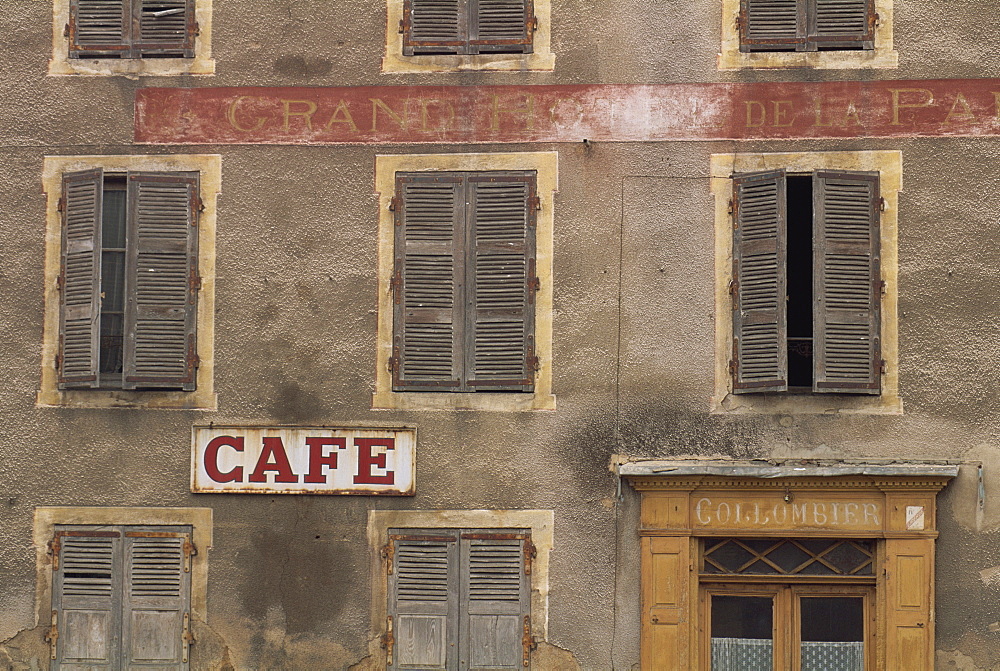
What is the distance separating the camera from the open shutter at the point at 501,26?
11945 millimetres

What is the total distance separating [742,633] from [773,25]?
15.5 ft

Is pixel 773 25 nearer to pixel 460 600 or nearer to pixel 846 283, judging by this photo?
pixel 846 283

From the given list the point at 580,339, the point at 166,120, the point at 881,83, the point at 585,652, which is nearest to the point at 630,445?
the point at 580,339

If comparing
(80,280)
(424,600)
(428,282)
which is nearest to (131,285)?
(80,280)

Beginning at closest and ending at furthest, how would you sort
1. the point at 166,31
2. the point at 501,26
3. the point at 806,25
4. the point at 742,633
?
the point at 742,633 < the point at 806,25 < the point at 501,26 < the point at 166,31

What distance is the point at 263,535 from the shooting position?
11734mm

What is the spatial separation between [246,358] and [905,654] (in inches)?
216

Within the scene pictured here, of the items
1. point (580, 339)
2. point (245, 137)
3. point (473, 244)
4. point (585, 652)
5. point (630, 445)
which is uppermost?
point (245, 137)

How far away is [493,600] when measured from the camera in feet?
38.0

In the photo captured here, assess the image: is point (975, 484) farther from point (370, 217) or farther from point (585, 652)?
point (370, 217)

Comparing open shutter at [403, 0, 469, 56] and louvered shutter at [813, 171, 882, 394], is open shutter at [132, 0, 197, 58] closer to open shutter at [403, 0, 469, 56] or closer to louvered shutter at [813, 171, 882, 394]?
open shutter at [403, 0, 469, 56]

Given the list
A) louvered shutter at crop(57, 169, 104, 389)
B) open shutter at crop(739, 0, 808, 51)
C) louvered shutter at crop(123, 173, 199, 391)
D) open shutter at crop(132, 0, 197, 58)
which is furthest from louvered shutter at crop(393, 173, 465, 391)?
open shutter at crop(739, 0, 808, 51)

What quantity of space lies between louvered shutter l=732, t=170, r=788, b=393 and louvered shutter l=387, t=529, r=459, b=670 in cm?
261

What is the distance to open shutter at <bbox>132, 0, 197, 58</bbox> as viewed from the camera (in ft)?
39.7
